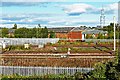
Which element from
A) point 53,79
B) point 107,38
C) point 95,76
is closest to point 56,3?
point 95,76

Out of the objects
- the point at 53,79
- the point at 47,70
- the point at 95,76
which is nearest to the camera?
the point at 95,76

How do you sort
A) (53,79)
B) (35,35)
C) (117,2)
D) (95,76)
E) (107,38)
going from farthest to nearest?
1. (35,35)
2. (107,38)
3. (53,79)
4. (95,76)
5. (117,2)

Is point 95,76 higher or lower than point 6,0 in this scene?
lower

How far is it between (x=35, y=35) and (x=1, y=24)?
9650 mm

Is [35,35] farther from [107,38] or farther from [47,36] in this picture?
[107,38]

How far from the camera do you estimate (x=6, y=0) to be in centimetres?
148

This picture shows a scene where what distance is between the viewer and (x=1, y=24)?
63.7 inches

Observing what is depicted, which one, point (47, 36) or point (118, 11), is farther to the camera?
point (47, 36)

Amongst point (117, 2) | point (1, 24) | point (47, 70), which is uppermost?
point (117, 2)

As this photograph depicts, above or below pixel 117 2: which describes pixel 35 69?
below

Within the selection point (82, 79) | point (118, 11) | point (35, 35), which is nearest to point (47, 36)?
point (35, 35)

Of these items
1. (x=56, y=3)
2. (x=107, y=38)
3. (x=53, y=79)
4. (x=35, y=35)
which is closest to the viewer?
(x=56, y=3)

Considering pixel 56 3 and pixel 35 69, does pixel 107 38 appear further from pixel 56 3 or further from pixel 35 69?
pixel 56 3

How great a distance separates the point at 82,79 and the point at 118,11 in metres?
0.89
